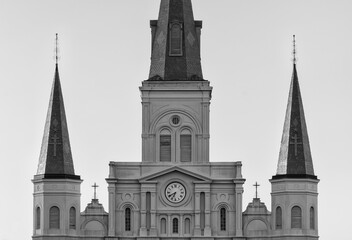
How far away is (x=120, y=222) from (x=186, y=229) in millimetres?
4921

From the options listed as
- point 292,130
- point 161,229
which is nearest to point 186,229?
point 161,229

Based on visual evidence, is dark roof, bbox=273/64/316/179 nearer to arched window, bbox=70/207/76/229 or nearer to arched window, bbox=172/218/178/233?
arched window, bbox=172/218/178/233

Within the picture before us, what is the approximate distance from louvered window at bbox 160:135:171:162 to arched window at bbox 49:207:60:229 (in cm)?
Answer: 885

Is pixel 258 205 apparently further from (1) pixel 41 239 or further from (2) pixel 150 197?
(1) pixel 41 239

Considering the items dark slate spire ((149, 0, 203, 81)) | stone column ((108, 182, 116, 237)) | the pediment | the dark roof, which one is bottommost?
stone column ((108, 182, 116, 237))

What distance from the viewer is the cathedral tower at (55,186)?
412 feet

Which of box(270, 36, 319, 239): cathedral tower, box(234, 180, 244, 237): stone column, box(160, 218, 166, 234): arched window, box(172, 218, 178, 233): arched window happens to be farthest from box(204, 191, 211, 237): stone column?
box(270, 36, 319, 239): cathedral tower

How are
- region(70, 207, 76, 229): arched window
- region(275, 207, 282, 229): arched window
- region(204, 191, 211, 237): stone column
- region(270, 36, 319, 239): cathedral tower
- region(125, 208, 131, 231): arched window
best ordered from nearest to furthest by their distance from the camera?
region(270, 36, 319, 239): cathedral tower → region(275, 207, 282, 229): arched window → region(70, 207, 76, 229): arched window → region(204, 191, 211, 237): stone column → region(125, 208, 131, 231): arched window

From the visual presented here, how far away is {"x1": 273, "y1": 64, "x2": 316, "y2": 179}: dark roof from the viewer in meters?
126

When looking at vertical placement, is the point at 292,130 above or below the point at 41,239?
above

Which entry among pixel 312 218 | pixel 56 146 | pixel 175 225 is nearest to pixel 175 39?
pixel 56 146

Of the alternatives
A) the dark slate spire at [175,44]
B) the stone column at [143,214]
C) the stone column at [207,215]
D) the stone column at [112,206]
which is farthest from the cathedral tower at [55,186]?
the stone column at [207,215]

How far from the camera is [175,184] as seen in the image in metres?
127

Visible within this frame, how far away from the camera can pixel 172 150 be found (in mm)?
128125
